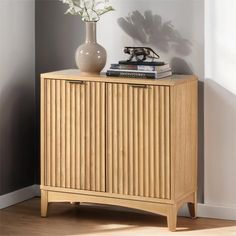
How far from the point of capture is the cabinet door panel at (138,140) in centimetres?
413

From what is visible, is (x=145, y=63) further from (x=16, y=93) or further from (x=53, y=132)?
(x=16, y=93)

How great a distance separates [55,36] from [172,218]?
142 centimetres

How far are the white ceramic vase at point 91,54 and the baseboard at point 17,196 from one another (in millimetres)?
945

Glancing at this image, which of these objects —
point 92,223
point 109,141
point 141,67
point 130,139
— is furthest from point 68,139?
point 141,67

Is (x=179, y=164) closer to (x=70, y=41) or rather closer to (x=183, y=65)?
(x=183, y=65)

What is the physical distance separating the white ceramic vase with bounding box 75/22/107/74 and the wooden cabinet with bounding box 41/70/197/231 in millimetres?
86

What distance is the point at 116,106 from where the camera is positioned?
4.22 m

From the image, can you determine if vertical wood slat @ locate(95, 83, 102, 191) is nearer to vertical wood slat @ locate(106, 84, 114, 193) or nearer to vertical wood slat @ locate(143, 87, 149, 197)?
vertical wood slat @ locate(106, 84, 114, 193)

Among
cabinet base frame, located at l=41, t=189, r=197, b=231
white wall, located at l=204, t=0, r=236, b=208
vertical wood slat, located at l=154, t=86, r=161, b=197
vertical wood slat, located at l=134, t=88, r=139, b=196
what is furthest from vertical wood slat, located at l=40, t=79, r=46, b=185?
white wall, located at l=204, t=0, r=236, b=208

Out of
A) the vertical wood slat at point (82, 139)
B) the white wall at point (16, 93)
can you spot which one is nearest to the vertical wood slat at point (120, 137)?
the vertical wood slat at point (82, 139)

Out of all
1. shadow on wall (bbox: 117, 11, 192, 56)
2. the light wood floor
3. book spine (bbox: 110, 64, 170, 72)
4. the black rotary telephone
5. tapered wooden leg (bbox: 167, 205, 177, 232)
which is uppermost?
shadow on wall (bbox: 117, 11, 192, 56)

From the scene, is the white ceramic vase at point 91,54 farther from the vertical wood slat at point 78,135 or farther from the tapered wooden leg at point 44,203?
the tapered wooden leg at point 44,203

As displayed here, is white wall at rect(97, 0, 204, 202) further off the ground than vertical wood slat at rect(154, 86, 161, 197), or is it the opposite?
white wall at rect(97, 0, 204, 202)

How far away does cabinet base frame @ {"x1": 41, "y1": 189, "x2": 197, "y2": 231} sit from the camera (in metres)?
4.18
